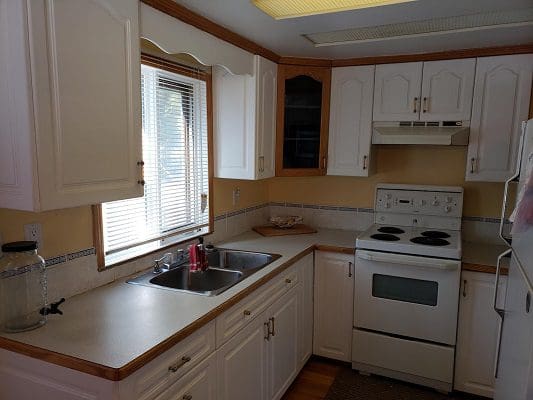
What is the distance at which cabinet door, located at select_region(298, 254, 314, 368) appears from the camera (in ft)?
8.69

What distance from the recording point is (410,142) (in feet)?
8.74

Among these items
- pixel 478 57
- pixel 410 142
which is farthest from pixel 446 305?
pixel 478 57

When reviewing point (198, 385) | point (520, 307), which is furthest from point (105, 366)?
point (520, 307)

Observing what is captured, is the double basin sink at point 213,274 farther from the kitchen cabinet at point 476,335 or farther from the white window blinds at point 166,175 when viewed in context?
the kitchen cabinet at point 476,335

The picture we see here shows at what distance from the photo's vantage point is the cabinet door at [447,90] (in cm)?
263

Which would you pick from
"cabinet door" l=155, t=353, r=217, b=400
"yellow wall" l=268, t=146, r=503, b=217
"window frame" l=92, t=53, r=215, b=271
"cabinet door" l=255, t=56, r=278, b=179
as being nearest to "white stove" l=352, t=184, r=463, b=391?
"yellow wall" l=268, t=146, r=503, b=217

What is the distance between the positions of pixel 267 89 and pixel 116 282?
158 centimetres

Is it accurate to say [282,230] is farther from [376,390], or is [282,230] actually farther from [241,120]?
[376,390]

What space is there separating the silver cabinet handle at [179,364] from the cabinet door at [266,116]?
1432 mm

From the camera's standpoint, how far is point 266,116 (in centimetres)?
275

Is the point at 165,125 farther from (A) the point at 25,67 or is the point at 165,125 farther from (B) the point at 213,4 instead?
(A) the point at 25,67

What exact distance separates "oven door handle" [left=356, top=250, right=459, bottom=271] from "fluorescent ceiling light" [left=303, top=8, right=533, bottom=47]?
4.35 feet

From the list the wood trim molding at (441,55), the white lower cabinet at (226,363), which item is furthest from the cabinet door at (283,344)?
the wood trim molding at (441,55)

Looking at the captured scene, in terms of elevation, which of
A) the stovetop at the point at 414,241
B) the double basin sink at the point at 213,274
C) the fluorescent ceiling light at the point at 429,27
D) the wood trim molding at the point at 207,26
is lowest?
the double basin sink at the point at 213,274
